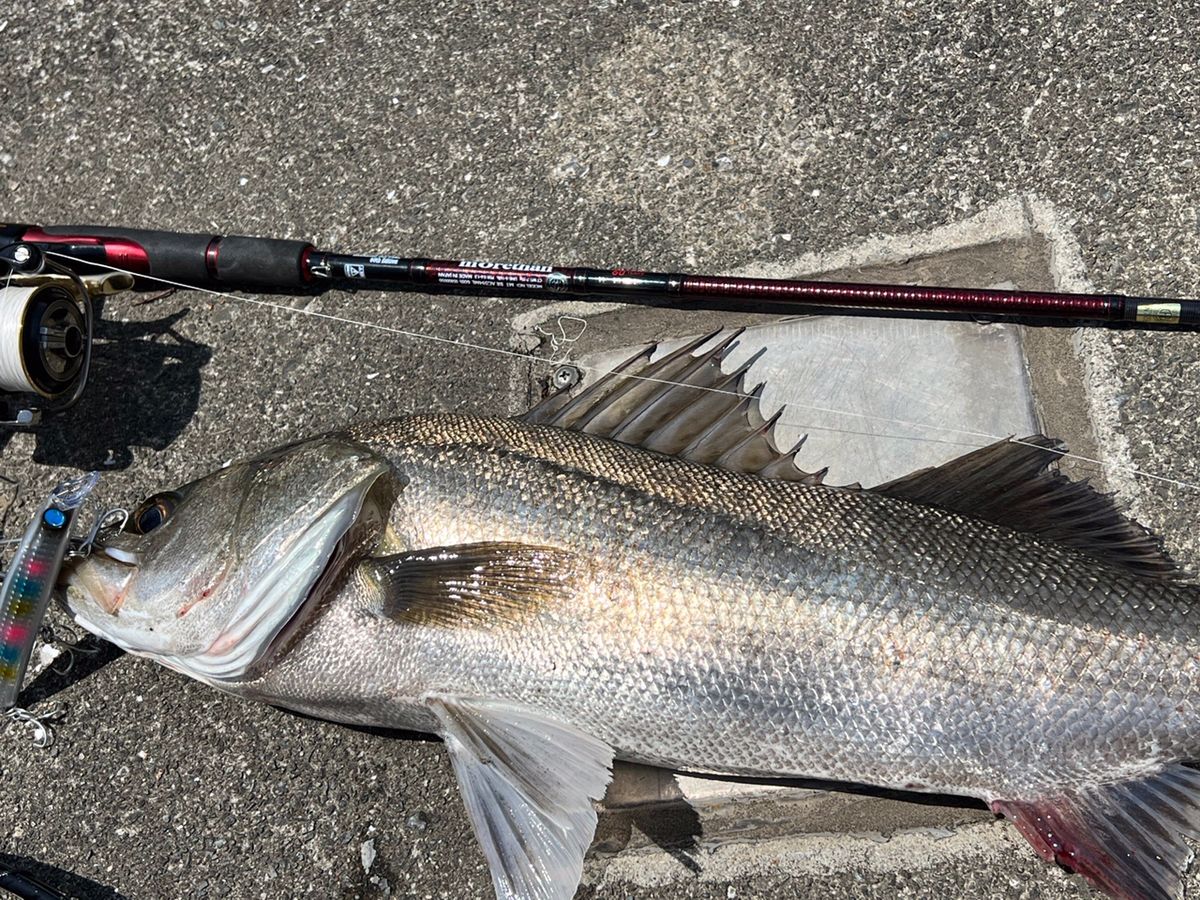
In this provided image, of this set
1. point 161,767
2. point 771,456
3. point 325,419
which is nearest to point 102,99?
point 325,419

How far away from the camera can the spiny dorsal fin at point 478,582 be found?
6.19 feet

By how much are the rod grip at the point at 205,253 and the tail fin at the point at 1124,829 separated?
2.36m

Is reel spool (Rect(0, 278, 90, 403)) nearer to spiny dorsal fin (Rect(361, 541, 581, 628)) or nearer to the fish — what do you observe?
the fish

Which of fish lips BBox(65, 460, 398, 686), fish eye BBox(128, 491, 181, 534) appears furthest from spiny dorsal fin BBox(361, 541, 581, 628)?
fish eye BBox(128, 491, 181, 534)

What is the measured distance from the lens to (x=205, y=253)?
259 centimetres

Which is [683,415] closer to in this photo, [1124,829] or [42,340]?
[1124,829]

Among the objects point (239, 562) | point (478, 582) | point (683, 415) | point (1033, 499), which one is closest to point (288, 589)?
point (239, 562)

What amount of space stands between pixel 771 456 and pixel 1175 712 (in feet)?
3.20

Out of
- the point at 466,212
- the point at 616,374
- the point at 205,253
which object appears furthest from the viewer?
the point at 466,212

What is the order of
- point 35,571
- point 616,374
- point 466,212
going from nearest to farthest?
1. point 35,571
2. point 616,374
3. point 466,212

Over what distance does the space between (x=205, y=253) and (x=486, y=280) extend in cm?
87

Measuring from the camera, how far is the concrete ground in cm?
237

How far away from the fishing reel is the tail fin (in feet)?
8.76

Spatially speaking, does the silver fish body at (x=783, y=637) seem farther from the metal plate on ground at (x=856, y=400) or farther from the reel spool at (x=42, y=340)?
the reel spool at (x=42, y=340)
